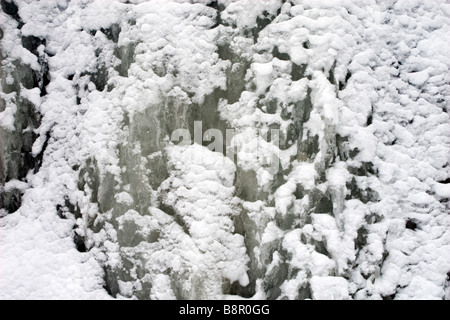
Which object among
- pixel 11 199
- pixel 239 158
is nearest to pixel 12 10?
pixel 11 199

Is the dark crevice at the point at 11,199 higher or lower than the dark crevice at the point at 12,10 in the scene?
lower

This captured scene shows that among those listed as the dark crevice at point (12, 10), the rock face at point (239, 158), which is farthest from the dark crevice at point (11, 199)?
the dark crevice at point (12, 10)

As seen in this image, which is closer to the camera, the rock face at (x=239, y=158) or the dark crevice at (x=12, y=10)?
the rock face at (x=239, y=158)

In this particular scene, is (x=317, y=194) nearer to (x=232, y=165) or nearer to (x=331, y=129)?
(x=331, y=129)

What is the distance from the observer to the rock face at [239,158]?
76.6 inches

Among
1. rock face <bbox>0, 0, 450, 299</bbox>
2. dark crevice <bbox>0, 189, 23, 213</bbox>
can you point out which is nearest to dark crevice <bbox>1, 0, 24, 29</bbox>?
rock face <bbox>0, 0, 450, 299</bbox>

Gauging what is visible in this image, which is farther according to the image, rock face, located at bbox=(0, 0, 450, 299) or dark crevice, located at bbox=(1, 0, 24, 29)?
dark crevice, located at bbox=(1, 0, 24, 29)

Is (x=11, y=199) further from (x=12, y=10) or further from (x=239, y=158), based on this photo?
(x=239, y=158)

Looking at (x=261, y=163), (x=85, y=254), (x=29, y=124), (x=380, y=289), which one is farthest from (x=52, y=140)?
(x=380, y=289)

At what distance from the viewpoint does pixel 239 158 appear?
209 cm

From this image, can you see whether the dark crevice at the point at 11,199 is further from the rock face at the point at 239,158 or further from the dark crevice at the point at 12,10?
the dark crevice at the point at 12,10

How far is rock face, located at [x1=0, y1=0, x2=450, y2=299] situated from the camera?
1.95 m

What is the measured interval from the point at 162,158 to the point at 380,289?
1.40m

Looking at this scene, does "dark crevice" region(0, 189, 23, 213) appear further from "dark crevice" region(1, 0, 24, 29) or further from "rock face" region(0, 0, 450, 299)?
"dark crevice" region(1, 0, 24, 29)
